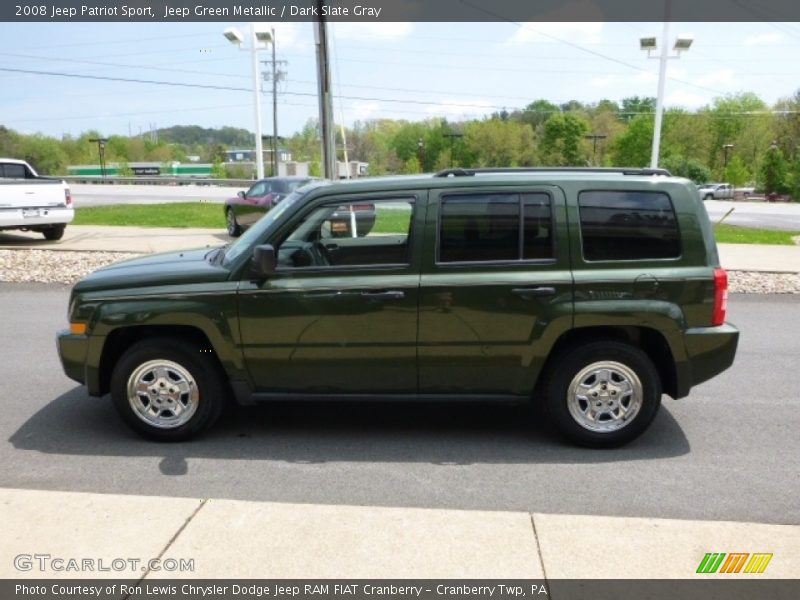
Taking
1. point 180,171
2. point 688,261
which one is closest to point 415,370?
point 688,261

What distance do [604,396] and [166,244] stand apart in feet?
39.8

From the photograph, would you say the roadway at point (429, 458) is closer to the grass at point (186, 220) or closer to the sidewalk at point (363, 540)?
the sidewalk at point (363, 540)

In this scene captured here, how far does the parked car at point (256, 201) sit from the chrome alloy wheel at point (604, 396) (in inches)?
482

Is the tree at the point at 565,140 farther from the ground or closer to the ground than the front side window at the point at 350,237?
farther from the ground

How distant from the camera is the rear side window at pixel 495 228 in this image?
14.5ft

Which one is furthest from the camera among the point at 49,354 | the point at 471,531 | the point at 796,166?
the point at 796,166

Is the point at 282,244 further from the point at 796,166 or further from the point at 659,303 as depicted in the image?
the point at 796,166

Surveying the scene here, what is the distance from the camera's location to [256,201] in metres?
16.0

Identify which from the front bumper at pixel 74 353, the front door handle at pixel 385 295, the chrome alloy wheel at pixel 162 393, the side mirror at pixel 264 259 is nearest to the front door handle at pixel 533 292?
the front door handle at pixel 385 295

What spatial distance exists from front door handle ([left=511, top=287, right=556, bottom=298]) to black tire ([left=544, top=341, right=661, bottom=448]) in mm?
443

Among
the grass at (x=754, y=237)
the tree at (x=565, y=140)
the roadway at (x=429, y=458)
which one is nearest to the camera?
the roadway at (x=429, y=458)

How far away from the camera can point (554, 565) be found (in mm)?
3115

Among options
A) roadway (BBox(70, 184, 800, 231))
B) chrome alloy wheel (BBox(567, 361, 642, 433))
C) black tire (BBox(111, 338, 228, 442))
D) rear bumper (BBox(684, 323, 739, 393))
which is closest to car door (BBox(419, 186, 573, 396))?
chrome alloy wheel (BBox(567, 361, 642, 433))
